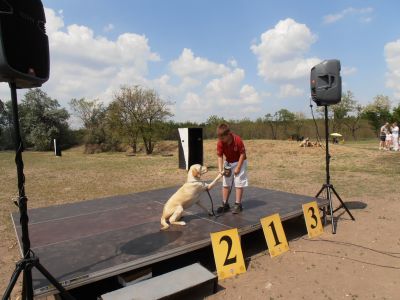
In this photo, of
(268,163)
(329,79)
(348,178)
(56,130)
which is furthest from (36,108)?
(329,79)

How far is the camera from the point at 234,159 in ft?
18.4

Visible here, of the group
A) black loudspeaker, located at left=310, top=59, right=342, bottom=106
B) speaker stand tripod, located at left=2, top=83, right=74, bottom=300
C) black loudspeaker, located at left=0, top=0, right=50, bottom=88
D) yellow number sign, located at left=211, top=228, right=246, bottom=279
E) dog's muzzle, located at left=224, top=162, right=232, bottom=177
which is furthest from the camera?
black loudspeaker, located at left=310, top=59, right=342, bottom=106

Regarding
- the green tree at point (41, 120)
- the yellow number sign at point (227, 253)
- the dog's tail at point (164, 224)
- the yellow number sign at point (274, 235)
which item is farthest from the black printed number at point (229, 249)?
the green tree at point (41, 120)

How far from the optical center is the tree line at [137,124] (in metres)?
26.6

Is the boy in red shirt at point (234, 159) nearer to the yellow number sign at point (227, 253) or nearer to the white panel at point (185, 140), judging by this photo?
the yellow number sign at point (227, 253)

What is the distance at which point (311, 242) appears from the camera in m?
5.44

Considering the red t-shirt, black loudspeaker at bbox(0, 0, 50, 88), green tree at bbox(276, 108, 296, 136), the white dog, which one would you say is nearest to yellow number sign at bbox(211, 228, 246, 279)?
the white dog

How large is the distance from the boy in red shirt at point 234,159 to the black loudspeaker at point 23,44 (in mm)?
2890

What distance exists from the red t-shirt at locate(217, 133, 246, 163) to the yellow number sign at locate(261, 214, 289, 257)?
1126 mm

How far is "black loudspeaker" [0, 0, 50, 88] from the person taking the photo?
104 inches

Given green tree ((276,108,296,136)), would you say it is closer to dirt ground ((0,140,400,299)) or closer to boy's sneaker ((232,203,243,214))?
dirt ground ((0,140,400,299))

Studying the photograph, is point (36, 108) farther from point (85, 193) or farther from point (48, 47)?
point (48, 47)

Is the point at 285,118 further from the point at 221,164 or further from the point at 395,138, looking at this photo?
the point at 221,164

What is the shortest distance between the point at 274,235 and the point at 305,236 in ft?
3.37
